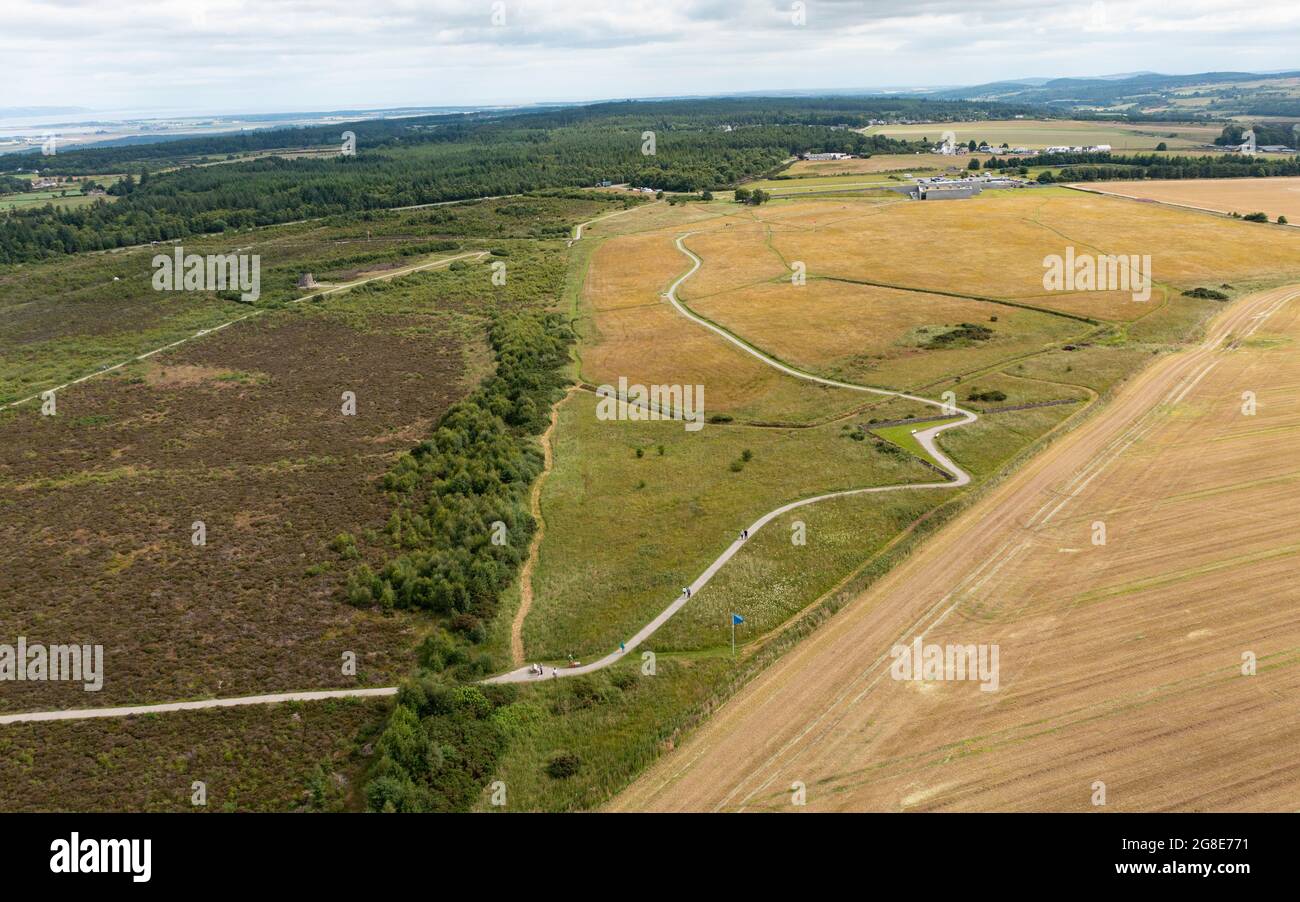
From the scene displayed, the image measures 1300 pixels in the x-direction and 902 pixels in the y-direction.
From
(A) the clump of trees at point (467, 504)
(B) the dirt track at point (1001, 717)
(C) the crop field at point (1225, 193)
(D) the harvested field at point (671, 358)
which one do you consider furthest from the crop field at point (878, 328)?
(C) the crop field at point (1225, 193)

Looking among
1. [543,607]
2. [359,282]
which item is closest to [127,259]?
[359,282]

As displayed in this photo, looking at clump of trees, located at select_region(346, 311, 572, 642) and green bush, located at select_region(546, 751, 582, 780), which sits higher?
clump of trees, located at select_region(346, 311, 572, 642)

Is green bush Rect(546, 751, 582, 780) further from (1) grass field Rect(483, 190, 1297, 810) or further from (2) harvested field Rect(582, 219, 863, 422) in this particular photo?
(2) harvested field Rect(582, 219, 863, 422)

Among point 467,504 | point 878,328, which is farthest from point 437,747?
point 878,328

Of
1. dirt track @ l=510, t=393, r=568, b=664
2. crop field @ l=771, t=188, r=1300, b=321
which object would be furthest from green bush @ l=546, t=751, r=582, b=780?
crop field @ l=771, t=188, r=1300, b=321

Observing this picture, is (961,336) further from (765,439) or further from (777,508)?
(777,508)

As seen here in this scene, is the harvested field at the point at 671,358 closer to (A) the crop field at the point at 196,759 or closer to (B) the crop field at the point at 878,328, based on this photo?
(B) the crop field at the point at 878,328
